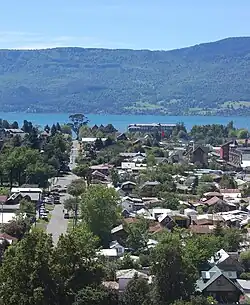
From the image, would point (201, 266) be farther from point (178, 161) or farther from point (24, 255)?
point (178, 161)

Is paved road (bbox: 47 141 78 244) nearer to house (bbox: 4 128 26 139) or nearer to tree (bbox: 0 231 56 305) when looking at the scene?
tree (bbox: 0 231 56 305)

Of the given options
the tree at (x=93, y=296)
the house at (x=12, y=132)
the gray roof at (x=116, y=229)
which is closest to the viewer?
the tree at (x=93, y=296)

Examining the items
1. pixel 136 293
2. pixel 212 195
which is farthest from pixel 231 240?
pixel 212 195

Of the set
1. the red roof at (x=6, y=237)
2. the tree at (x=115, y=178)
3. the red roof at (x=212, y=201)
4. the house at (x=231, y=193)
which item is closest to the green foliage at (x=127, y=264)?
the red roof at (x=6, y=237)

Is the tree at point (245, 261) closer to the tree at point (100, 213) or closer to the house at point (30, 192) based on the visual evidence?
the tree at point (100, 213)

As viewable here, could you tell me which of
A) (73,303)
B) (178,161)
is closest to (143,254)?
(73,303)

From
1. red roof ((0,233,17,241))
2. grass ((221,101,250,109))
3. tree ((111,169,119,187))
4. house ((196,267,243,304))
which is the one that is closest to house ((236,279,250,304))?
house ((196,267,243,304))
